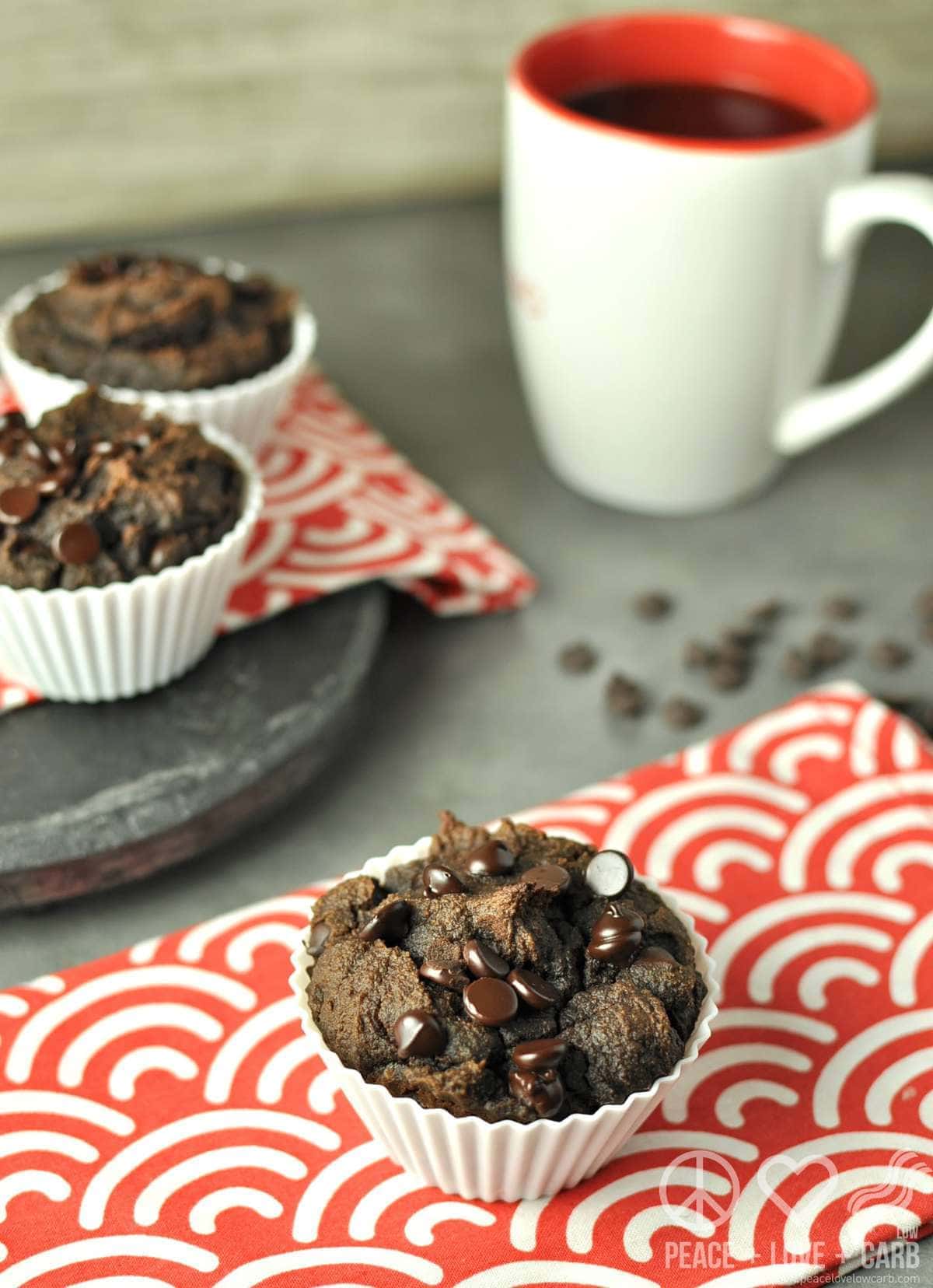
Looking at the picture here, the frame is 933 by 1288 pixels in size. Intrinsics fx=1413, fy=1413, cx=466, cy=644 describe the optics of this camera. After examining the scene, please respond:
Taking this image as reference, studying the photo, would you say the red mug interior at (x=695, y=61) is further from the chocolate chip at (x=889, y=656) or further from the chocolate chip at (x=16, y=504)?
the chocolate chip at (x=16, y=504)

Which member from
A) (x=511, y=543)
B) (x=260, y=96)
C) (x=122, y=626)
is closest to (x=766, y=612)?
(x=511, y=543)

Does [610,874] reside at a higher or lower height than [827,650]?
higher

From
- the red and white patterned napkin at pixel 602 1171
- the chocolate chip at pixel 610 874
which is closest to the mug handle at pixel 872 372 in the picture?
the red and white patterned napkin at pixel 602 1171

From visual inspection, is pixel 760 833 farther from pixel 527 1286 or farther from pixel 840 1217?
pixel 527 1286

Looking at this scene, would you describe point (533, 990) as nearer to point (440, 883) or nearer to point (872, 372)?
point (440, 883)

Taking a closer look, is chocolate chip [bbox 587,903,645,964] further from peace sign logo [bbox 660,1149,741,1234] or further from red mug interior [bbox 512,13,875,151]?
red mug interior [bbox 512,13,875,151]
